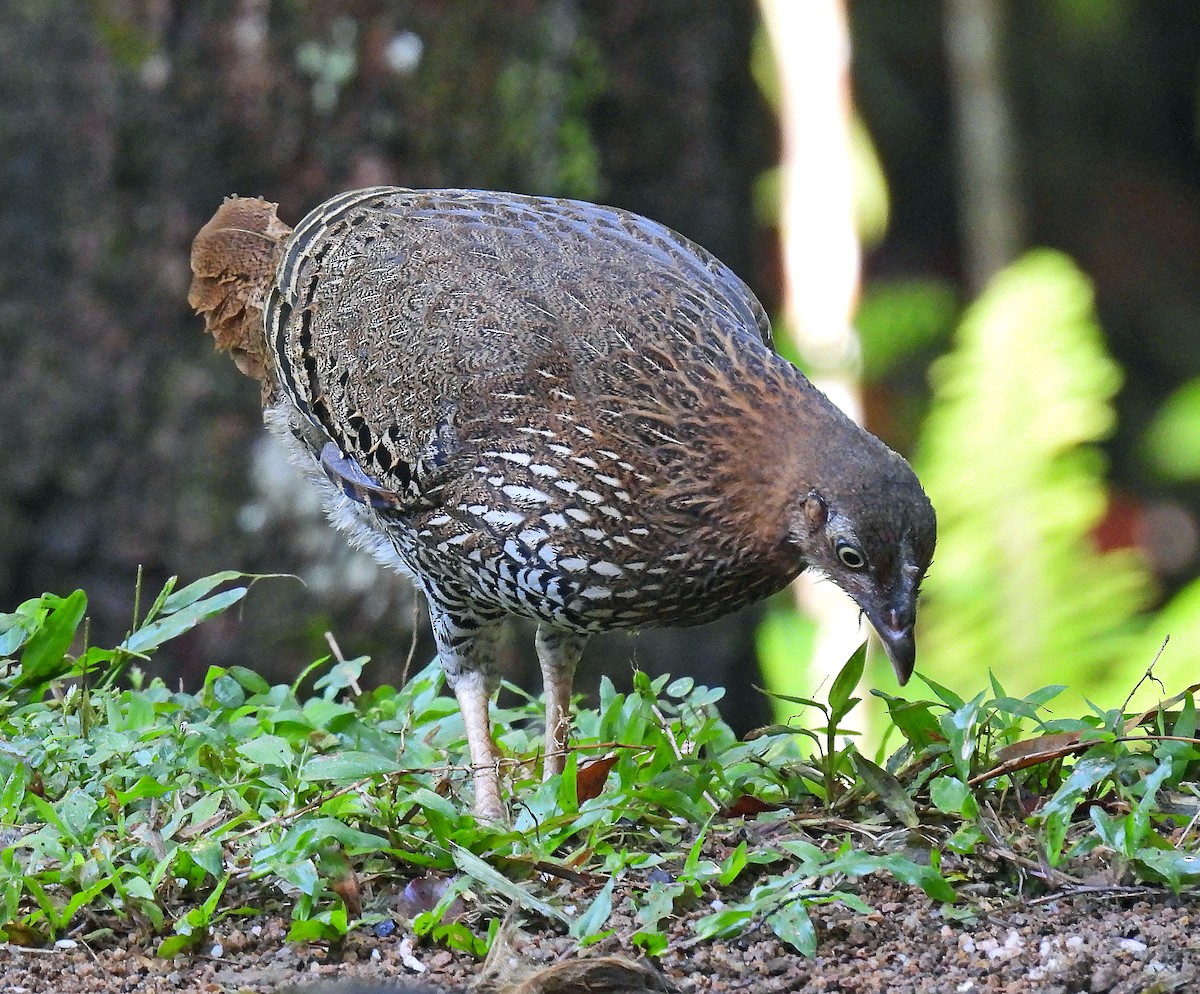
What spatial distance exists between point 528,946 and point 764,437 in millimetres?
1338

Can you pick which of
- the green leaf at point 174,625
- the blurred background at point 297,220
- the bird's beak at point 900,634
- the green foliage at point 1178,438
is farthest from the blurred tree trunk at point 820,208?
the bird's beak at point 900,634

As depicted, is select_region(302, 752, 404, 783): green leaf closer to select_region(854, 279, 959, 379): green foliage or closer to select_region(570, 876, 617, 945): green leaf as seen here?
select_region(570, 876, 617, 945): green leaf

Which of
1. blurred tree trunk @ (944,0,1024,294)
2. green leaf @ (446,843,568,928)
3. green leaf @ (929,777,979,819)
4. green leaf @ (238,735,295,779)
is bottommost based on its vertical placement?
green leaf @ (446,843,568,928)

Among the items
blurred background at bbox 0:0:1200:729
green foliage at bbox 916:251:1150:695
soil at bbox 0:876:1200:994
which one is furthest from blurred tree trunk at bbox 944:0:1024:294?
soil at bbox 0:876:1200:994

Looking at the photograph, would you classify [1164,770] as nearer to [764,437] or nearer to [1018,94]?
[764,437]

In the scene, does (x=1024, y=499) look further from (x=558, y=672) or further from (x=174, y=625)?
(x=174, y=625)

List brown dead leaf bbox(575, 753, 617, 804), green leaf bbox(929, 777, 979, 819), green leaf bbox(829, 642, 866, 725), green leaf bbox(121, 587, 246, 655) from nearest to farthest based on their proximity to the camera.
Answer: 1. green leaf bbox(929, 777, 979, 819)
2. green leaf bbox(829, 642, 866, 725)
3. brown dead leaf bbox(575, 753, 617, 804)
4. green leaf bbox(121, 587, 246, 655)

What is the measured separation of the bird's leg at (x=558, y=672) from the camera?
452 cm

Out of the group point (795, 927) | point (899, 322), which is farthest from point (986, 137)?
point (795, 927)

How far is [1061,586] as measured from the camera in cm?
743

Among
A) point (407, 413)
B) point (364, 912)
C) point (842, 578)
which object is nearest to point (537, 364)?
point (407, 413)

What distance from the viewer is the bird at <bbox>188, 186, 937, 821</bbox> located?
12.3 ft

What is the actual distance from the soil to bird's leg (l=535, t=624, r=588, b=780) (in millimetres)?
1207

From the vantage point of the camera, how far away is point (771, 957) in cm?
317
